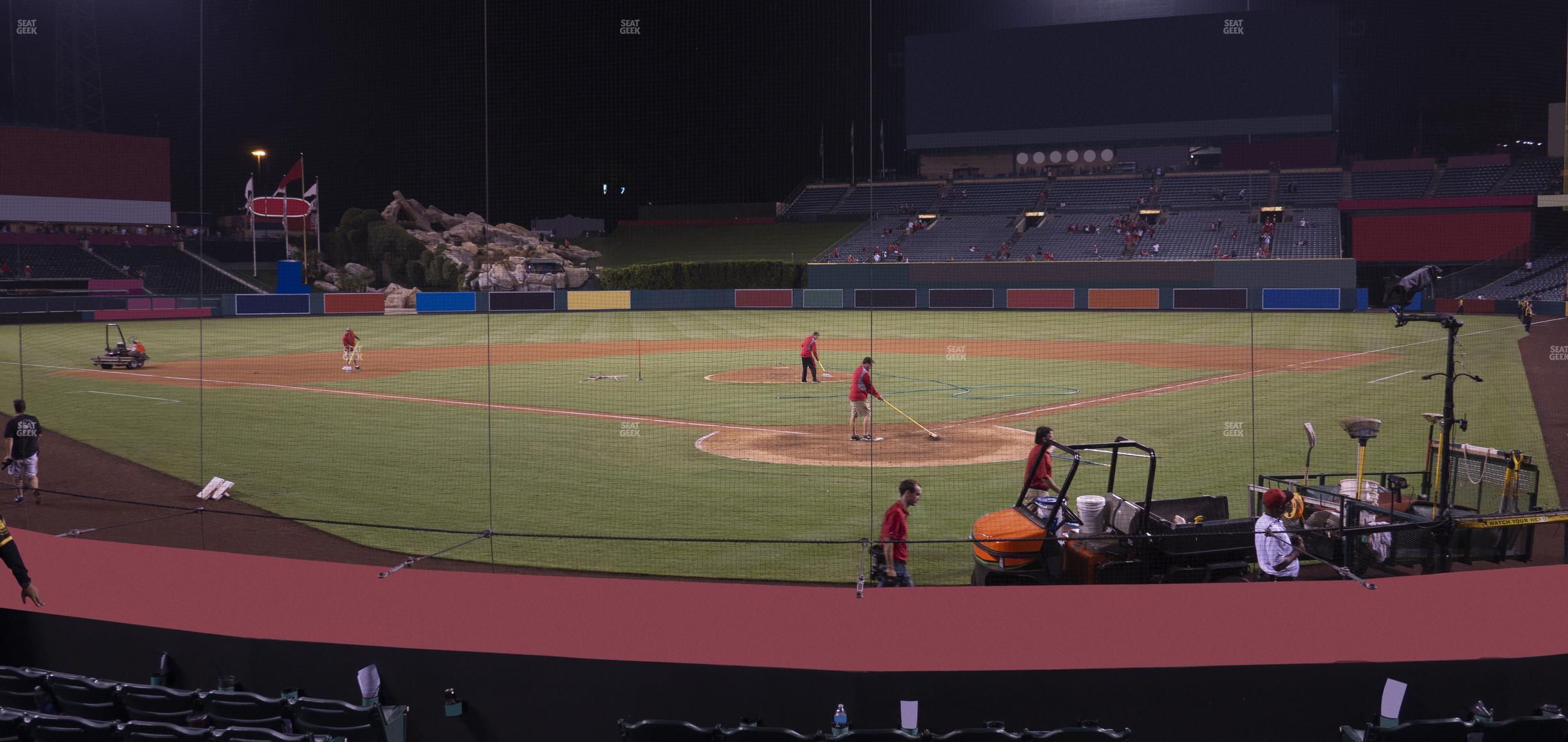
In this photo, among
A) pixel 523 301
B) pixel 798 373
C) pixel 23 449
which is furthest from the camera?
pixel 523 301

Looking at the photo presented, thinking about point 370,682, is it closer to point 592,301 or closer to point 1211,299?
point 1211,299

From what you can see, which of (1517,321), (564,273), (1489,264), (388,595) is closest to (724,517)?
(388,595)

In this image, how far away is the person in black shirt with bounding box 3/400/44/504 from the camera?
1432cm

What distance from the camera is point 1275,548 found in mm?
8453

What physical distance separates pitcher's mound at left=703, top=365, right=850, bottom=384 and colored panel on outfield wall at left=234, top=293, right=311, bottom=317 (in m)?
34.1

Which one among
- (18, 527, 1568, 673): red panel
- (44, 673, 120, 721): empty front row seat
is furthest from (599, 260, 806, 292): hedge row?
(44, 673, 120, 721): empty front row seat

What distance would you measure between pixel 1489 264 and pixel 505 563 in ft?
178

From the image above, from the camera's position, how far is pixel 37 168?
56.5 m

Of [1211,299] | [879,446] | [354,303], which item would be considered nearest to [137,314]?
[354,303]

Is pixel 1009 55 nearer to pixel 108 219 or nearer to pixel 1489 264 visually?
pixel 1489 264

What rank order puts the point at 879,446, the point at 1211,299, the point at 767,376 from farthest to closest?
the point at 1211,299
the point at 767,376
the point at 879,446

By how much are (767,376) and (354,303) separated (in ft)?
115

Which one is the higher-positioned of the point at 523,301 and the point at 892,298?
the point at 892,298

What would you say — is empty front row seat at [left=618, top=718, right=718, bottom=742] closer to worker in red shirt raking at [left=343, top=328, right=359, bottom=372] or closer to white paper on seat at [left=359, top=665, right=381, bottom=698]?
white paper on seat at [left=359, top=665, right=381, bottom=698]
